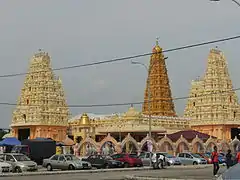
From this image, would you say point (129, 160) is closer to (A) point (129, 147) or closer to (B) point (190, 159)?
(B) point (190, 159)

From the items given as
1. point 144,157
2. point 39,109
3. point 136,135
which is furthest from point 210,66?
point 144,157

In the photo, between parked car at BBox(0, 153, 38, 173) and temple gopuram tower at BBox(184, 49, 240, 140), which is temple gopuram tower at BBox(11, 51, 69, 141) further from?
parked car at BBox(0, 153, 38, 173)

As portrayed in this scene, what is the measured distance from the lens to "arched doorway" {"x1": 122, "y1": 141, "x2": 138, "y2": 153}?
194 ft

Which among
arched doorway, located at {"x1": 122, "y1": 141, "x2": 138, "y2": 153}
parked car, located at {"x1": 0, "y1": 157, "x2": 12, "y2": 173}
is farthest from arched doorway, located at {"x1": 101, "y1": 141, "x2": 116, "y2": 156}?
parked car, located at {"x1": 0, "y1": 157, "x2": 12, "y2": 173}

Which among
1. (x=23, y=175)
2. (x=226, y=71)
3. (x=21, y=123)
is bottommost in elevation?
(x=23, y=175)

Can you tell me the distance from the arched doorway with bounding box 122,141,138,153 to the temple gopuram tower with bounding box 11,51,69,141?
24978mm

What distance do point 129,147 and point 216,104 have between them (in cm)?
2820

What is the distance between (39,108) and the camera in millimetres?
82375

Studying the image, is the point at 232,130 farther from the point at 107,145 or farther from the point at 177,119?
the point at 107,145

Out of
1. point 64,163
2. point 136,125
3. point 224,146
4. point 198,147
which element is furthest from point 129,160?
point 136,125

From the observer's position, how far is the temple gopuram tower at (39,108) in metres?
81.9

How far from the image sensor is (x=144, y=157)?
43.7 metres

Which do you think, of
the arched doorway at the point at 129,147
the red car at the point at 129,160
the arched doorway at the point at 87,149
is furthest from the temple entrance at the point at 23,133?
the red car at the point at 129,160

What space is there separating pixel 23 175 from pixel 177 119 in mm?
59583
